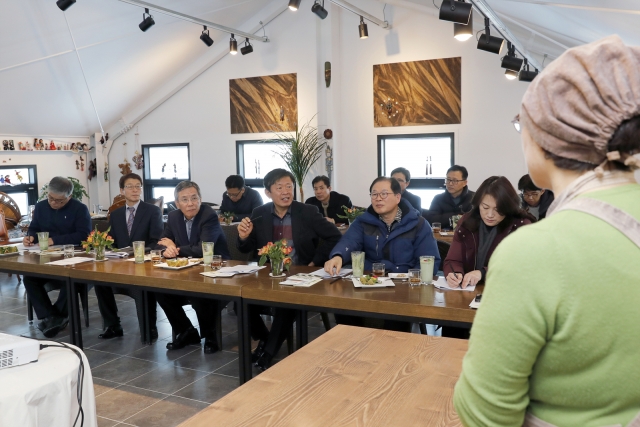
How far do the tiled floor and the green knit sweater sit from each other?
8.79 ft

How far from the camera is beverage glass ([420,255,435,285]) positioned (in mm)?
3025

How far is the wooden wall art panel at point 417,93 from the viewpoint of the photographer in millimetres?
8031

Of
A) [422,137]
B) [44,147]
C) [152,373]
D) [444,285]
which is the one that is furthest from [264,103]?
[444,285]

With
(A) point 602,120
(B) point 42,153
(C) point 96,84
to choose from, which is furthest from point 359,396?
(B) point 42,153

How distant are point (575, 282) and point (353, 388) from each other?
85cm

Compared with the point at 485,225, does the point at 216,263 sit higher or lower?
lower

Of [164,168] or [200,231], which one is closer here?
[200,231]

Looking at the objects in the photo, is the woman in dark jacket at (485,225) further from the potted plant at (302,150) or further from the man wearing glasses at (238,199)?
the potted plant at (302,150)

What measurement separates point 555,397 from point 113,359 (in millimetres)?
3893

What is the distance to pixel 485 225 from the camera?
11.3 ft

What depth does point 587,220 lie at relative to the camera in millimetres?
801

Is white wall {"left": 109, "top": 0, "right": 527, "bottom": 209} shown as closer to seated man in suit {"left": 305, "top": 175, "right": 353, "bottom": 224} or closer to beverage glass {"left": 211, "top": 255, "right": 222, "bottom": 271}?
seated man in suit {"left": 305, "top": 175, "right": 353, "bottom": 224}

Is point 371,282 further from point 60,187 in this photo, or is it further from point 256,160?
Answer: point 256,160

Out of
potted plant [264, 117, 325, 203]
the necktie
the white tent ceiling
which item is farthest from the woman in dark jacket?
potted plant [264, 117, 325, 203]
